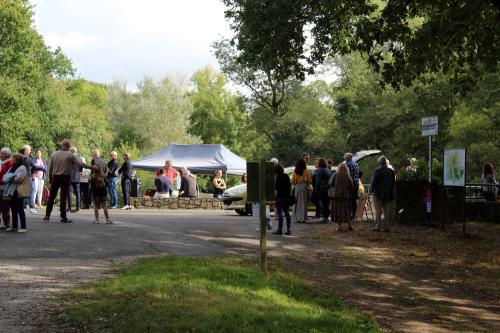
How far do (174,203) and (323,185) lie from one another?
10681 millimetres

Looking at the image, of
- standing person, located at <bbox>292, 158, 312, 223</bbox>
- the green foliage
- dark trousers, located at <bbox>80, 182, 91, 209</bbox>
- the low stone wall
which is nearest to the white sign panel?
standing person, located at <bbox>292, 158, 312, 223</bbox>

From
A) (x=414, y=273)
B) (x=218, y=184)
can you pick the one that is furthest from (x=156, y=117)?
(x=414, y=273)

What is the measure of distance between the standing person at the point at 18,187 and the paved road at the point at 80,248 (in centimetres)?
35

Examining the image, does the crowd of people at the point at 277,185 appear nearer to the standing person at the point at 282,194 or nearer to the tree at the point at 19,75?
the standing person at the point at 282,194

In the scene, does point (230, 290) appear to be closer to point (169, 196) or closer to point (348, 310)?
point (348, 310)

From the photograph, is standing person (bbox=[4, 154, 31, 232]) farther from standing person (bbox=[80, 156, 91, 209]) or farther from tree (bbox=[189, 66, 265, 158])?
tree (bbox=[189, 66, 265, 158])

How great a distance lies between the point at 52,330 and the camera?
6551 millimetres

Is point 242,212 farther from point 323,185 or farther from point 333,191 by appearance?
point 333,191

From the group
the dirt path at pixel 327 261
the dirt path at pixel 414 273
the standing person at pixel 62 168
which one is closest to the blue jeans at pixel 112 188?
the dirt path at pixel 327 261

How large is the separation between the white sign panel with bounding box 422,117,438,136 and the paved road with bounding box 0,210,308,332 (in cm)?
448

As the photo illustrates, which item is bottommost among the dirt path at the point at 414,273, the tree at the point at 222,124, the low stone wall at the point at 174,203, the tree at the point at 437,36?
the dirt path at the point at 414,273

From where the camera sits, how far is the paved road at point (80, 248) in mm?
7953

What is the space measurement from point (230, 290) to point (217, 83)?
7600 cm

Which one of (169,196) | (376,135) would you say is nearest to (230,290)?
(169,196)
